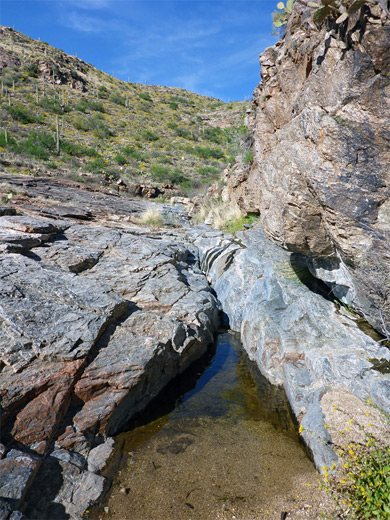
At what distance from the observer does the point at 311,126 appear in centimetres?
397

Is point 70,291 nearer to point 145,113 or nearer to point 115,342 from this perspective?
point 115,342

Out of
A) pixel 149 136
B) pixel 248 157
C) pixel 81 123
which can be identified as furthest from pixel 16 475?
pixel 149 136

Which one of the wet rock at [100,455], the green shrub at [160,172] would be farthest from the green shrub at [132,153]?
the wet rock at [100,455]

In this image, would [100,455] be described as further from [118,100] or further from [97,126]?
[118,100]

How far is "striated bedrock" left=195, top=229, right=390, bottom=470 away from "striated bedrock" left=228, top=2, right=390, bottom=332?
53 cm

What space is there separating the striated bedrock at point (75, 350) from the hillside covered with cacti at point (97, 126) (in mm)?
8412

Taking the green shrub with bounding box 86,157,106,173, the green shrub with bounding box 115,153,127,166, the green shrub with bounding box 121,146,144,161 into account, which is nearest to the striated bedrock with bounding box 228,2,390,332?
the green shrub with bounding box 86,157,106,173

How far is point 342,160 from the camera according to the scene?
3.69 metres

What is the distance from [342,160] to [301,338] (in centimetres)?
277

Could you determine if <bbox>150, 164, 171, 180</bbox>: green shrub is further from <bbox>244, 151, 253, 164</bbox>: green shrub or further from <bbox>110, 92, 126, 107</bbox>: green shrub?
<bbox>110, 92, 126, 107</bbox>: green shrub

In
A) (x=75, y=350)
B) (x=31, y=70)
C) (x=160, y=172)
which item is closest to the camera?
(x=75, y=350)

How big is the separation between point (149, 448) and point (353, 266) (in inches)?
134

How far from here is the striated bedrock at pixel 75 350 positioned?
10.1 feet

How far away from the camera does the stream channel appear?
9.65ft
